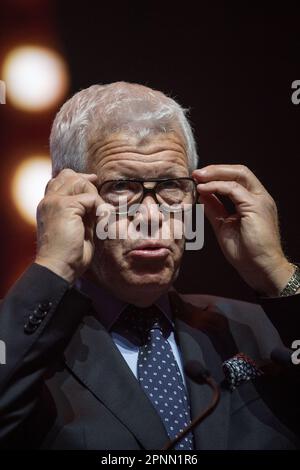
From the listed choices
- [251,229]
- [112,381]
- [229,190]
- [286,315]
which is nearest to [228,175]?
[229,190]

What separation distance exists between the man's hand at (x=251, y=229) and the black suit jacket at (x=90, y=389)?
0.08 metres

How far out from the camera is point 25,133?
83.9 inches

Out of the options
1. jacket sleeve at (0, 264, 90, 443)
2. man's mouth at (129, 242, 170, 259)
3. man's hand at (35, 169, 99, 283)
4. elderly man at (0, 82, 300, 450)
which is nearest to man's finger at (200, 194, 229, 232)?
elderly man at (0, 82, 300, 450)

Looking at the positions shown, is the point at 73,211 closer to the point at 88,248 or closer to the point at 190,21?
the point at 88,248

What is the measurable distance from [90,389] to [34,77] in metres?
1.16

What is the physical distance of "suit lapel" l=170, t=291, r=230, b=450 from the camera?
146cm

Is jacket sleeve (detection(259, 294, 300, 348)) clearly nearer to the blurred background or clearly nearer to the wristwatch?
the wristwatch

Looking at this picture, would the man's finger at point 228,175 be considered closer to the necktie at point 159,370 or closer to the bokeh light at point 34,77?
the necktie at point 159,370

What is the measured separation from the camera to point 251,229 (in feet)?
5.41

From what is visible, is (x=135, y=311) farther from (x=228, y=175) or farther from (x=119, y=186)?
(x=228, y=175)

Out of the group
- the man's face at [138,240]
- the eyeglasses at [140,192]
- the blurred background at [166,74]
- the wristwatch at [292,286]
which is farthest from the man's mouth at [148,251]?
the blurred background at [166,74]

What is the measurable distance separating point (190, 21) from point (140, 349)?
1.15m

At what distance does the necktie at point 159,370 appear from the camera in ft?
4.89
